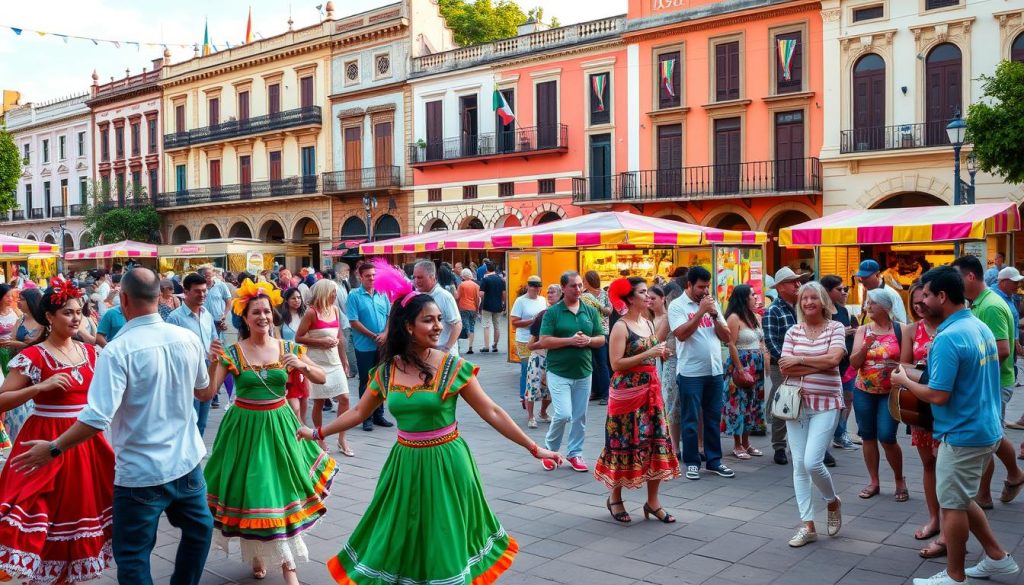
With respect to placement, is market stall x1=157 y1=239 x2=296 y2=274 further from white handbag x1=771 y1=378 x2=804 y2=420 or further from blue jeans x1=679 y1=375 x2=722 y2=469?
white handbag x1=771 y1=378 x2=804 y2=420

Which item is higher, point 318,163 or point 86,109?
point 86,109

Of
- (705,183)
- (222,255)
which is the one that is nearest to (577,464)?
(705,183)

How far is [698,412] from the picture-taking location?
6930 millimetres

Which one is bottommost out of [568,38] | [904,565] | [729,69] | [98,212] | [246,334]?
[904,565]

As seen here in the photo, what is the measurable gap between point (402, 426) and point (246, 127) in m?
35.4

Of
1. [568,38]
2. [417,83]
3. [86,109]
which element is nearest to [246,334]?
[568,38]

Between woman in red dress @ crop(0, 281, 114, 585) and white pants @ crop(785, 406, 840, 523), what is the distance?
3.92m

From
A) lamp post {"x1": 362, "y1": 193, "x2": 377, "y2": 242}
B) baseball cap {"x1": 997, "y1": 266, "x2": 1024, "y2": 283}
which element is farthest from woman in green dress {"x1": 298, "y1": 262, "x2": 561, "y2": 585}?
lamp post {"x1": 362, "y1": 193, "x2": 377, "y2": 242}

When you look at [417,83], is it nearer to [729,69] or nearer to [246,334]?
[729,69]

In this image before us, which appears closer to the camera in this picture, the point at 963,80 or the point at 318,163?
the point at 963,80

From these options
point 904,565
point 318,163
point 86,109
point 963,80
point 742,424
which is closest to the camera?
point 904,565

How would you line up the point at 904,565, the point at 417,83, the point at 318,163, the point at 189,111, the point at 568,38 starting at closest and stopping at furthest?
the point at 904,565
the point at 568,38
the point at 417,83
the point at 318,163
the point at 189,111

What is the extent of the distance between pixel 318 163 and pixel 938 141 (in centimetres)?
2313

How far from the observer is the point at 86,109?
45.3 m
